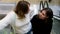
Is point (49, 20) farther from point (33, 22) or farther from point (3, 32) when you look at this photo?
point (3, 32)

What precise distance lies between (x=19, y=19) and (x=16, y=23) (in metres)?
0.07

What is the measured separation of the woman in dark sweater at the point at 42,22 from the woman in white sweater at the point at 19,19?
108 millimetres

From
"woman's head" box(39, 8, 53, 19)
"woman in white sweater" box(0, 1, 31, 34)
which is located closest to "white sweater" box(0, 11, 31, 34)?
"woman in white sweater" box(0, 1, 31, 34)

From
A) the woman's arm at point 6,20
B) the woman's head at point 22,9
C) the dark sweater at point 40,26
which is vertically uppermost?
the woman's head at point 22,9

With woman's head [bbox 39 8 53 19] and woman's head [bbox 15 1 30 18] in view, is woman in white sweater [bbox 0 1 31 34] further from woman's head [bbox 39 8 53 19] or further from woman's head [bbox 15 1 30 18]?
woman's head [bbox 39 8 53 19]

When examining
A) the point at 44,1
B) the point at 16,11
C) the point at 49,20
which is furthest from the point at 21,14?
the point at 44,1

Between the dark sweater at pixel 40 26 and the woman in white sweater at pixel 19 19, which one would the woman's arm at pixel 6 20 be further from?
the dark sweater at pixel 40 26

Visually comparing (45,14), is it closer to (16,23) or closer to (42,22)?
(42,22)

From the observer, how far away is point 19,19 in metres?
2.02

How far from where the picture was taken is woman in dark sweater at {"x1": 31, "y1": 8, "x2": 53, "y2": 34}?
2.05 meters

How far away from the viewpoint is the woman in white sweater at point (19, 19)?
1944mm

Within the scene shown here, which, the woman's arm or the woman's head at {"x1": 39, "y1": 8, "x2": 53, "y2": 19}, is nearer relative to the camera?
the woman's arm

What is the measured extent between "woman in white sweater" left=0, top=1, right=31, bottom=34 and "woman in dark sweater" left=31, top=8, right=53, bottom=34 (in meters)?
0.11

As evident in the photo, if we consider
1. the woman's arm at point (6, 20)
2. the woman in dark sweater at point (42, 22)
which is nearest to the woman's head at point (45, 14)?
the woman in dark sweater at point (42, 22)
